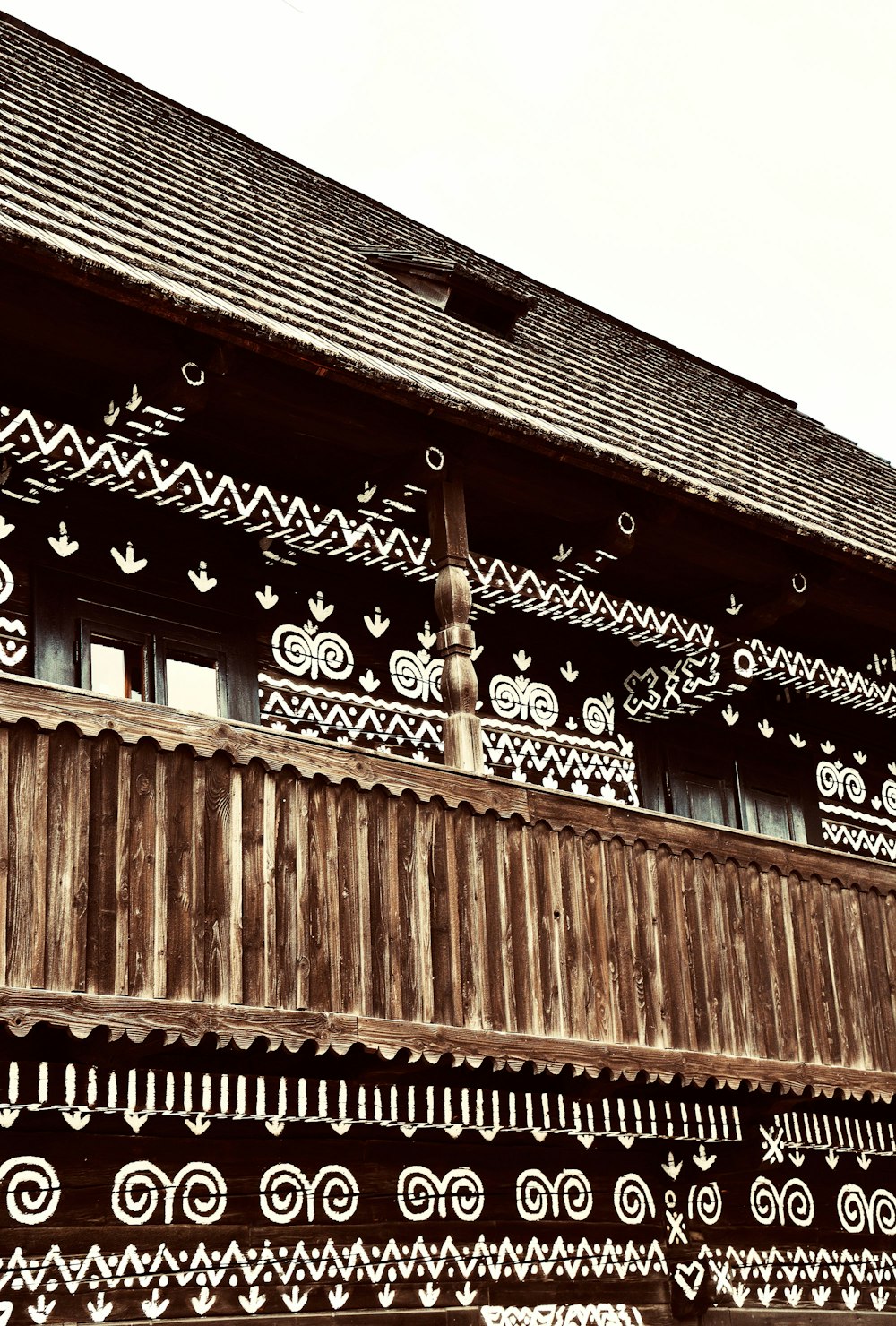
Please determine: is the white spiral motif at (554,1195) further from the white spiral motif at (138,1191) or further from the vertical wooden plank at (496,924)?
the white spiral motif at (138,1191)

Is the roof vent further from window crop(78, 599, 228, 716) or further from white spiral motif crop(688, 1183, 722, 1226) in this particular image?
white spiral motif crop(688, 1183, 722, 1226)

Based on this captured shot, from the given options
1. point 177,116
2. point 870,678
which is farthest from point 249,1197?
point 177,116

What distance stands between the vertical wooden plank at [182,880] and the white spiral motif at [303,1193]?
1443mm

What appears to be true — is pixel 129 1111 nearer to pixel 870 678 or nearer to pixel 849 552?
pixel 849 552

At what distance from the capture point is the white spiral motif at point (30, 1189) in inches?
267

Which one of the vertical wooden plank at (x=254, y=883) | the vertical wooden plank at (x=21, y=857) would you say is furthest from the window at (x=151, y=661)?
the vertical wooden plank at (x=21, y=857)

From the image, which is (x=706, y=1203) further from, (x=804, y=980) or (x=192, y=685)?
(x=192, y=685)

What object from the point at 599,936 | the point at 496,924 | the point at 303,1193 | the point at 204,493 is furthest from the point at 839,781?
the point at 303,1193

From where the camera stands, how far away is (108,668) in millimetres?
8656

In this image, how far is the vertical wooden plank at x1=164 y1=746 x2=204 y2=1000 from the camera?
659cm

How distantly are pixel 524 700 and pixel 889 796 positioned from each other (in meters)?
3.76

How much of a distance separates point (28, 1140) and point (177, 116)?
906 cm

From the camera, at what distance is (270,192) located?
1258 centimetres

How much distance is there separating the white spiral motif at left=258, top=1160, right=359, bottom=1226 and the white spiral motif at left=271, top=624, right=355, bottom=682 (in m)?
2.69
